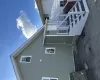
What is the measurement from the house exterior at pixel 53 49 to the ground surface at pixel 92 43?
1.05 m

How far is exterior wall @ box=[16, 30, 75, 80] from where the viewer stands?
50.0 feet

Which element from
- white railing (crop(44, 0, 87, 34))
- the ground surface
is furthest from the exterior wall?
white railing (crop(44, 0, 87, 34))

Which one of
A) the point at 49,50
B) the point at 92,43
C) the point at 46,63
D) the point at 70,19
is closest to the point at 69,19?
the point at 70,19

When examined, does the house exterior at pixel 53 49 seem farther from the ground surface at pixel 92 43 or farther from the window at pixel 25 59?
the ground surface at pixel 92 43

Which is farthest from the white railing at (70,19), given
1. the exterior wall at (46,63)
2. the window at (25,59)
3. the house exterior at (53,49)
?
the window at (25,59)

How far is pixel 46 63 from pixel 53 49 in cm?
152

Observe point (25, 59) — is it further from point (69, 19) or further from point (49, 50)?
point (69, 19)

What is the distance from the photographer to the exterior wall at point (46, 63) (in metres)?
15.2

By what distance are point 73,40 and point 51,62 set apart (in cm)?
279

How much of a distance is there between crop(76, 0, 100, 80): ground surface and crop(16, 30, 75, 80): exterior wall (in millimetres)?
1490

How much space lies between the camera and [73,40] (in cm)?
1625

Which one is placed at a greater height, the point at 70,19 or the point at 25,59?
the point at 70,19

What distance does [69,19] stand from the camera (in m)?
15.5

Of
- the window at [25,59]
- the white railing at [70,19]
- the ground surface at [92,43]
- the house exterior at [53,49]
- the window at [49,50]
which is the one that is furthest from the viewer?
the window at [49,50]
